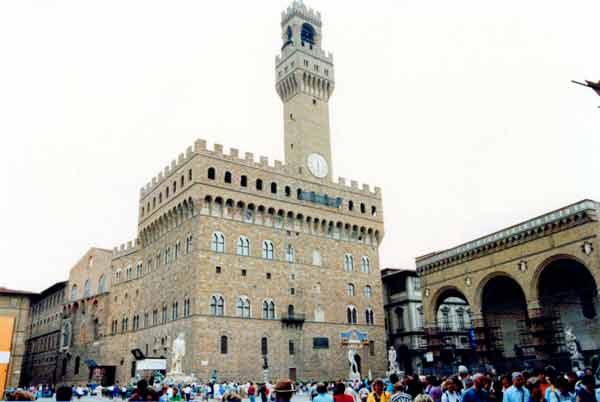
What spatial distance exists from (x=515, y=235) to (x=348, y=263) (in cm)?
1657

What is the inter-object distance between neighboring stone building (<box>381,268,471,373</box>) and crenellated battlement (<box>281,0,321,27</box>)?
84.6 ft

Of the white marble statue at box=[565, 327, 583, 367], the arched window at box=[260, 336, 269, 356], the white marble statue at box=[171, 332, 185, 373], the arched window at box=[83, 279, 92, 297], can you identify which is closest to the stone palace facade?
the arched window at box=[260, 336, 269, 356]

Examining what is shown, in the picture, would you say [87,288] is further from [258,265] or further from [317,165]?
[317,165]

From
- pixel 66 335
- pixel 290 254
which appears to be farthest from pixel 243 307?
pixel 66 335

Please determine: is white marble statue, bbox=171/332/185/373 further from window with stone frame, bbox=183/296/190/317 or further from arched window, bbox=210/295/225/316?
arched window, bbox=210/295/225/316

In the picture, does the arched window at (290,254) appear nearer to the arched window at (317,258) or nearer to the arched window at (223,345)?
the arched window at (317,258)

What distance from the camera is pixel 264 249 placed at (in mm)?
40469

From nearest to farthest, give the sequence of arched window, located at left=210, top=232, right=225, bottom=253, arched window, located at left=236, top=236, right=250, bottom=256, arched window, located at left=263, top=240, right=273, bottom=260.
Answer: arched window, located at left=210, top=232, right=225, bottom=253, arched window, located at left=236, top=236, right=250, bottom=256, arched window, located at left=263, top=240, right=273, bottom=260

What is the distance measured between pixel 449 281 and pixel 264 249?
13.9 m

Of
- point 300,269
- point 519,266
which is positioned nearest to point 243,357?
point 300,269

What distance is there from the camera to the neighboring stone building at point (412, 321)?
48.0 m

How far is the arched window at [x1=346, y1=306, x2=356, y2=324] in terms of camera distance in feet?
144

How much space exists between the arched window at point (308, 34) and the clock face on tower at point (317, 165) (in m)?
11.9

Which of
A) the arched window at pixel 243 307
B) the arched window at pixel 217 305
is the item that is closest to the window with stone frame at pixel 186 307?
the arched window at pixel 217 305
